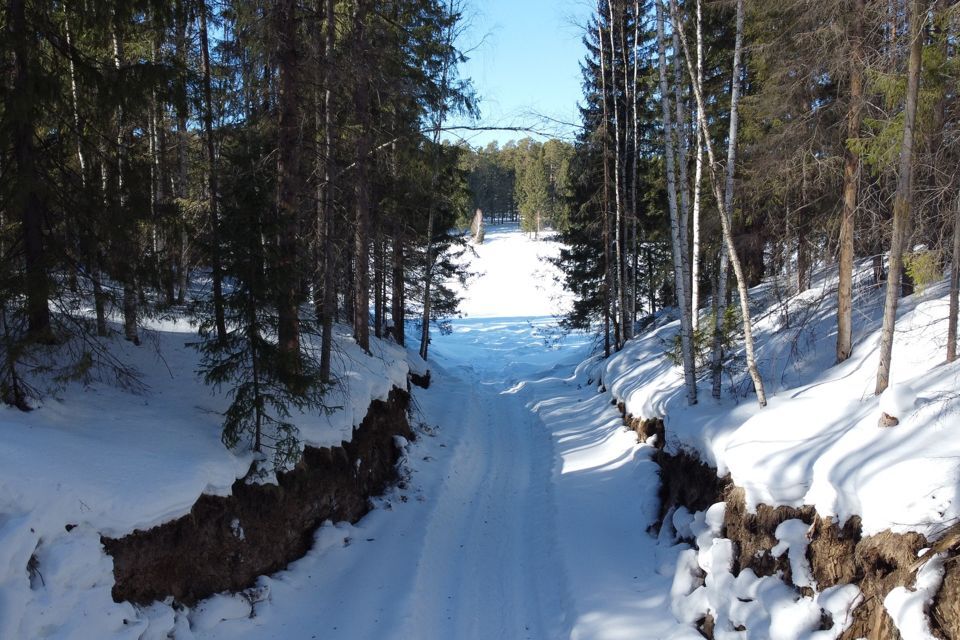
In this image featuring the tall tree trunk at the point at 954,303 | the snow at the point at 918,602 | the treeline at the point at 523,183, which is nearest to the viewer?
the snow at the point at 918,602

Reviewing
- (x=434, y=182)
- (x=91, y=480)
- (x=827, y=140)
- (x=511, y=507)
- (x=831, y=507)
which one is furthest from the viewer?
(x=434, y=182)

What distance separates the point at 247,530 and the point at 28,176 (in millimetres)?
5130

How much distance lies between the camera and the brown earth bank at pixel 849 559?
14.4 ft

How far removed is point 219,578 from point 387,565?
2.38 m

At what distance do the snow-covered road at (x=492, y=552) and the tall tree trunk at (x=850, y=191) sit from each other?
4.49 m

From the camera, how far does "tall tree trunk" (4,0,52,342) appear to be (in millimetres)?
6523

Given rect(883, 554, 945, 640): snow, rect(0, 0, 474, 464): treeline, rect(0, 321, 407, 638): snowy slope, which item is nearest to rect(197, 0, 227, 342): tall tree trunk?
rect(0, 0, 474, 464): treeline

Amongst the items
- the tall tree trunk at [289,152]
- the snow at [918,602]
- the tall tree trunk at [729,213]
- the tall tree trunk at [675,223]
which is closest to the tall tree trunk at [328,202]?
the tall tree trunk at [289,152]

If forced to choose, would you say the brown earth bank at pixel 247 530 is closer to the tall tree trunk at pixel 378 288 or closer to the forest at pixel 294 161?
Answer: the forest at pixel 294 161

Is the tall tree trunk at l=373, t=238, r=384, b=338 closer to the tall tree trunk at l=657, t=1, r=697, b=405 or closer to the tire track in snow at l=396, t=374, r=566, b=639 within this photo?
the tire track in snow at l=396, t=374, r=566, b=639

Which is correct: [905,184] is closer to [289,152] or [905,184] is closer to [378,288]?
[289,152]

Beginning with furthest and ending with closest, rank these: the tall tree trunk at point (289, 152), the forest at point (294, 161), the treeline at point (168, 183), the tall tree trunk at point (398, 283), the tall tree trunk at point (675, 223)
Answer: the tall tree trunk at point (398, 283) → the tall tree trunk at point (675, 223) → the tall tree trunk at point (289, 152) → the forest at point (294, 161) → the treeline at point (168, 183)

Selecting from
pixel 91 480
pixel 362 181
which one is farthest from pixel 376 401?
pixel 91 480

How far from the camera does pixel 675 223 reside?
10227 millimetres
